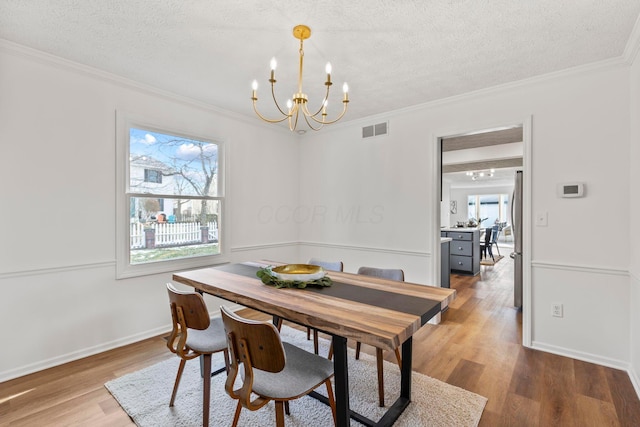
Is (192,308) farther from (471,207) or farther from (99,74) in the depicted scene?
(471,207)

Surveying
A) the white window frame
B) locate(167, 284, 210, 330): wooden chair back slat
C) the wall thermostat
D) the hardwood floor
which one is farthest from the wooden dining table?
the wall thermostat

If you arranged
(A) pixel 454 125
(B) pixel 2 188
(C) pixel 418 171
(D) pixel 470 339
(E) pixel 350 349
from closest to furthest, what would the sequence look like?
(B) pixel 2 188, (E) pixel 350 349, (D) pixel 470 339, (A) pixel 454 125, (C) pixel 418 171

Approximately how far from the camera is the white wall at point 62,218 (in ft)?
7.50

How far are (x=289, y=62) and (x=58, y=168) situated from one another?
6.76ft

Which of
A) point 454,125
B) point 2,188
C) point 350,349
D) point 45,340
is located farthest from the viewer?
point 454,125

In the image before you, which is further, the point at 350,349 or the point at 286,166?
the point at 286,166

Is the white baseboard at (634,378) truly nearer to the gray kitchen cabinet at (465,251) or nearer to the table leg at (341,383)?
the table leg at (341,383)

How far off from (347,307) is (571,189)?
235 cm

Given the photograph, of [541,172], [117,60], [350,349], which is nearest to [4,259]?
[117,60]

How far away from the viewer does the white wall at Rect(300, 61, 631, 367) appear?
8.11 ft

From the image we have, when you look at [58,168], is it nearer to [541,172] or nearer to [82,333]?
[82,333]

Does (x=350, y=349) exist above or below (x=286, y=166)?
below

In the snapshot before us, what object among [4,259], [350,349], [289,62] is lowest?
[350,349]

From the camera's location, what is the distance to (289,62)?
2.50 metres
